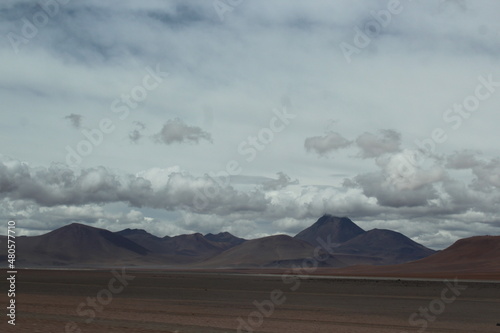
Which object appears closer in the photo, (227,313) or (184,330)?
(184,330)

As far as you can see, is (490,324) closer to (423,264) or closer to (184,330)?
(184,330)

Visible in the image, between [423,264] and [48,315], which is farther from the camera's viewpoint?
[423,264]

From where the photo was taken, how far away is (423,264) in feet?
650

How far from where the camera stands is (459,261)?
7825 inches

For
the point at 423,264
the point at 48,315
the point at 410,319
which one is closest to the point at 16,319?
the point at 48,315

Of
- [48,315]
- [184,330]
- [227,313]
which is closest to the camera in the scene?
[184,330]

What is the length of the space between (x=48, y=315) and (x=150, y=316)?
14.2 ft

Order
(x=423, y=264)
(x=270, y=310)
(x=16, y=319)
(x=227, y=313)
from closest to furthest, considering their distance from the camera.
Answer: (x=16, y=319) < (x=227, y=313) < (x=270, y=310) < (x=423, y=264)

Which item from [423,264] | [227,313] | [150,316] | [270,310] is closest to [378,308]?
[270,310]

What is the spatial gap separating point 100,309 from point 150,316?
409 centimetres

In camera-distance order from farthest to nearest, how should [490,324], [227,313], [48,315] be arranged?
[227,313] → [490,324] → [48,315]

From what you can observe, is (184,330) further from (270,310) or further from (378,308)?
(378,308)

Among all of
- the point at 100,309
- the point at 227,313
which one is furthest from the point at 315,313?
the point at 100,309

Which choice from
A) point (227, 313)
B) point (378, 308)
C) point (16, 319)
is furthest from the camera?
point (378, 308)
